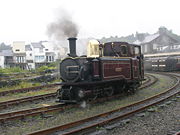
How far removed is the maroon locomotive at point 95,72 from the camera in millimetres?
10047

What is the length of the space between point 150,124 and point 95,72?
3.80 meters

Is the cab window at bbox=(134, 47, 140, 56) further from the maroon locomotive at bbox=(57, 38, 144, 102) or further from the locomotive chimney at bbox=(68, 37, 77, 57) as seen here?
the locomotive chimney at bbox=(68, 37, 77, 57)

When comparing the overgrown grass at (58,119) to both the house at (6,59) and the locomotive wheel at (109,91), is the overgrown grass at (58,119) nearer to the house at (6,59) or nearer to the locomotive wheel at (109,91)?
the locomotive wheel at (109,91)

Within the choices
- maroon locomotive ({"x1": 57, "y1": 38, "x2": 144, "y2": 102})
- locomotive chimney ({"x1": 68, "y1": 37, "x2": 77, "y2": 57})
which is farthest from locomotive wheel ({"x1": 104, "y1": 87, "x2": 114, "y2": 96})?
locomotive chimney ({"x1": 68, "y1": 37, "x2": 77, "y2": 57})

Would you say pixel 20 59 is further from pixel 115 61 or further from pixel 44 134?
pixel 44 134

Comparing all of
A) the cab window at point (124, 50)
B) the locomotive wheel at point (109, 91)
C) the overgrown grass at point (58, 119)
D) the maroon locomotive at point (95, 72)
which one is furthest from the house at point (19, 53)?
the overgrown grass at point (58, 119)

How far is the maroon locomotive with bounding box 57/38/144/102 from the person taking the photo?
10047mm

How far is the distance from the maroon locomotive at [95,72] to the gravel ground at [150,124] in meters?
2.79

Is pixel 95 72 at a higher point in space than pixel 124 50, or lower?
lower

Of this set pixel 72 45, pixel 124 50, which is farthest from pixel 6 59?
pixel 72 45

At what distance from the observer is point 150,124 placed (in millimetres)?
7043

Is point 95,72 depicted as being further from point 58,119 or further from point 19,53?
point 19,53

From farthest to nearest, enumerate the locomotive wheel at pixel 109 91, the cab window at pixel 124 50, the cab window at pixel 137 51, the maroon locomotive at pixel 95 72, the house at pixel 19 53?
the house at pixel 19 53 < the cab window at pixel 137 51 < the cab window at pixel 124 50 < the locomotive wheel at pixel 109 91 < the maroon locomotive at pixel 95 72

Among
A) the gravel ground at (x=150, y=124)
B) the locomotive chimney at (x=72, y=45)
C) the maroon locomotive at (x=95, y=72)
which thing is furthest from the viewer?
the locomotive chimney at (x=72, y=45)
